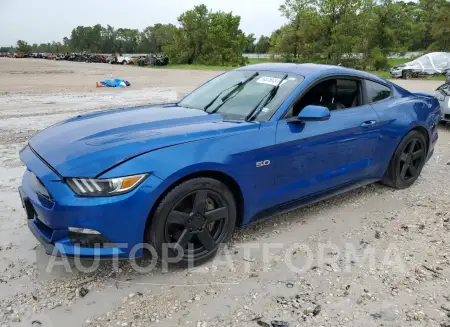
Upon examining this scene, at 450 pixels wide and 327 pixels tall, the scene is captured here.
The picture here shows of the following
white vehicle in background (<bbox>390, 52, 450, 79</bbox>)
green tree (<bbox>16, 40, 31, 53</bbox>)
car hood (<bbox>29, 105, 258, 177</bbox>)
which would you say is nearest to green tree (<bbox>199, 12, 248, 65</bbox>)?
white vehicle in background (<bbox>390, 52, 450, 79</bbox>)

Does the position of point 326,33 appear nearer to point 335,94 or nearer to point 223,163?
point 335,94

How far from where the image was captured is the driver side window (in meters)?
3.71

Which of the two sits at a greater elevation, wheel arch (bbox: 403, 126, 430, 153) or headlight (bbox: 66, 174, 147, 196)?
wheel arch (bbox: 403, 126, 430, 153)

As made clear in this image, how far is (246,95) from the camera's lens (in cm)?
363

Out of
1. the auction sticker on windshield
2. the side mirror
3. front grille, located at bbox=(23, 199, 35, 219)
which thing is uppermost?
the auction sticker on windshield

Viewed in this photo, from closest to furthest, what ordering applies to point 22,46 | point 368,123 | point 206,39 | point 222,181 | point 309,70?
point 222,181 → point 309,70 → point 368,123 → point 206,39 → point 22,46

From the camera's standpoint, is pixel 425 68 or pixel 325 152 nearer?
Answer: pixel 325 152

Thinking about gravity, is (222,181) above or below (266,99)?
below

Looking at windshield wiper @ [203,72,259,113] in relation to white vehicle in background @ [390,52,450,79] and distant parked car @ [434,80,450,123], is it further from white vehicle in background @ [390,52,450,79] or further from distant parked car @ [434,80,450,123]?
white vehicle in background @ [390,52,450,79]

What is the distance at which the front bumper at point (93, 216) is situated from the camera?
247 cm

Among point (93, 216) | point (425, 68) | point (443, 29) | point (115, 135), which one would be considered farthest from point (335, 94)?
point (443, 29)

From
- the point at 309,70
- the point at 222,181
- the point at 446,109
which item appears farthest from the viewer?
the point at 446,109

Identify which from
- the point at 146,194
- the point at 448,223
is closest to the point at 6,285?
the point at 146,194

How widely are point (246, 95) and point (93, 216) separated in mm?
1822
